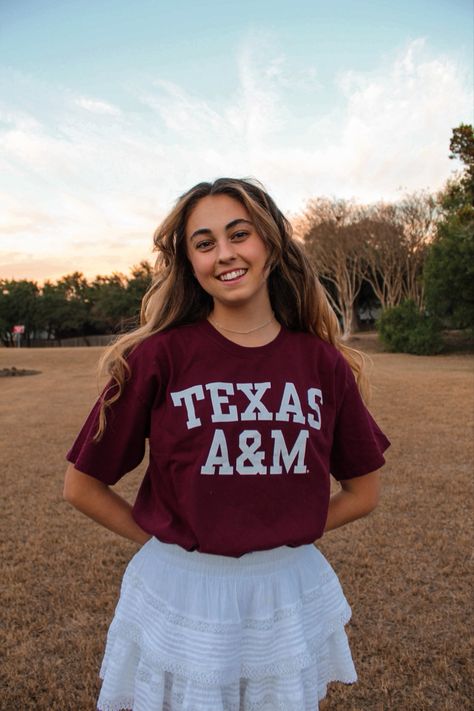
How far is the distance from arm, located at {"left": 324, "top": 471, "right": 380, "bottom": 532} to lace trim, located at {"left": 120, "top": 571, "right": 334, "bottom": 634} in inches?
10.0

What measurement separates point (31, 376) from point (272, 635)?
19.0m

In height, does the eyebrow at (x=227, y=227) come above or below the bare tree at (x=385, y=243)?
below

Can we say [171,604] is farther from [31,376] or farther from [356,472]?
[31,376]

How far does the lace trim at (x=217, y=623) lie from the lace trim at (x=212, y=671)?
3.3 inches

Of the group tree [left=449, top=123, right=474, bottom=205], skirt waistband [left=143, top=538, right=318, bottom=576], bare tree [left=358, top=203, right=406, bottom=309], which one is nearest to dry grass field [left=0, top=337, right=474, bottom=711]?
skirt waistband [left=143, top=538, right=318, bottom=576]

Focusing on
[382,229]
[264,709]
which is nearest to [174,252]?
[264,709]

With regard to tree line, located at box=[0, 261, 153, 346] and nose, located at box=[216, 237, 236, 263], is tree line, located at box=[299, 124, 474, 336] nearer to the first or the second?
tree line, located at box=[0, 261, 153, 346]

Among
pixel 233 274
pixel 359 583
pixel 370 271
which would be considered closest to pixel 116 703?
pixel 233 274

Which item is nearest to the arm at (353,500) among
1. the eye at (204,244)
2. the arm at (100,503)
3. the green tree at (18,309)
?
the arm at (100,503)

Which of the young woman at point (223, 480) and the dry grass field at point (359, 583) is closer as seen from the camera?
the young woman at point (223, 480)

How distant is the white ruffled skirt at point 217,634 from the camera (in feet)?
4.42

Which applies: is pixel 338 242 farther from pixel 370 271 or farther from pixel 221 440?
pixel 221 440

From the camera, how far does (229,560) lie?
4.62ft

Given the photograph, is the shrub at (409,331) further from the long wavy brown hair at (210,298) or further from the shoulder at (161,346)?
the shoulder at (161,346)
